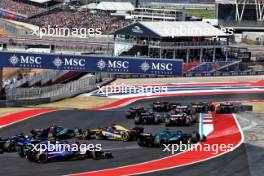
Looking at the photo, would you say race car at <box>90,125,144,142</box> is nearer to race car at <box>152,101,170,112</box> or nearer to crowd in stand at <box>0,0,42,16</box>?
race car at <box>152,101,170,112</box>

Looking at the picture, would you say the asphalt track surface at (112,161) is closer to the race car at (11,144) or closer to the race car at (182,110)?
the race car at (11,144)

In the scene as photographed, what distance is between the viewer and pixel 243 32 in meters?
119

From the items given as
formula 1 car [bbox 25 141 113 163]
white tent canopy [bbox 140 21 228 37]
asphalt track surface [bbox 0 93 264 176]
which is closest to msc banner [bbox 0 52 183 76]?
asphalt track surface [bbox 0 93 264 176]

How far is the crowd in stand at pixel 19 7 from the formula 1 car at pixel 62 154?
9270 cm

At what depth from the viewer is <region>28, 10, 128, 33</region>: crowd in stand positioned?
111m

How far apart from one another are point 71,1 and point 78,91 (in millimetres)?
80974

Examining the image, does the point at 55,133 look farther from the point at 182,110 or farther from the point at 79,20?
the point at 79,20

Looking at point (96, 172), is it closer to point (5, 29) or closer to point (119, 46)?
point (119, 46)

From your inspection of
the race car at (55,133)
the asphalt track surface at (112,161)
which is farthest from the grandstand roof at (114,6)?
the race car at (55,133)

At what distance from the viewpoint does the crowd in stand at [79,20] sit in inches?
4378

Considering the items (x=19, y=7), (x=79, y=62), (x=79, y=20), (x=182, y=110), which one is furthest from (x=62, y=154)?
(x=19, y=7)

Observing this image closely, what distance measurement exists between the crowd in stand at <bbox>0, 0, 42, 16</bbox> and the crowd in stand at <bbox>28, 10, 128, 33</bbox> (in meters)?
3.85

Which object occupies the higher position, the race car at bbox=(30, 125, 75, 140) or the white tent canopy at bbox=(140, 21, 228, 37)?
the white tent canopy at bbox=(140, 21, 228, 37)

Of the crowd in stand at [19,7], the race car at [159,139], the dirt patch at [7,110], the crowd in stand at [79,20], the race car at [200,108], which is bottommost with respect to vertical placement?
the race car at [159,139]
